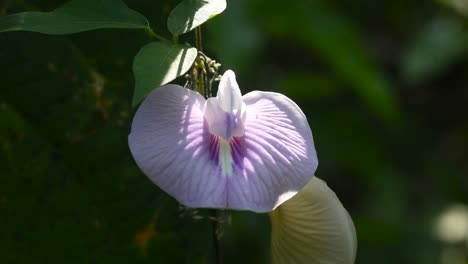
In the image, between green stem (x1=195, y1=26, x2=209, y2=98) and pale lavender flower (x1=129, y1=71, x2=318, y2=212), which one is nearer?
pale lavender flower (x1=129, y1=71, x2=318, y2=212)

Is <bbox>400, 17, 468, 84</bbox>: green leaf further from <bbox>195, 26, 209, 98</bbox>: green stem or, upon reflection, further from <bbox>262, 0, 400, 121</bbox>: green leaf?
<bbox>195, 26, 209, 98</bbox>: green stem

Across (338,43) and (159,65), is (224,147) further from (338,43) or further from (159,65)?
(338,43)

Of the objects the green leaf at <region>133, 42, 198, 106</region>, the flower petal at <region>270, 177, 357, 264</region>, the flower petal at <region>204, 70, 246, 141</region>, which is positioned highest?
the green leaf at <region>133, 42, 198, 106</region>

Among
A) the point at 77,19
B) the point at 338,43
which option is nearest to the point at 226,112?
the point at 77,19

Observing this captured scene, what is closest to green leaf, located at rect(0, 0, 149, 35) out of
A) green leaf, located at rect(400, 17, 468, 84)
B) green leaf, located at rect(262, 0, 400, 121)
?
green leaf, located at rect(262, 0, 400, 121)

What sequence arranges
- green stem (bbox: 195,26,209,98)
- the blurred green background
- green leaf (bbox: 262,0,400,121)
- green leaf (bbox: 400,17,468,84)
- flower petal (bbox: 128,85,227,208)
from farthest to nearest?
green leaf (bbox: 400,17,468,84) → green leaf (bbox: 262,0,400,121) → the blurred green background → green stem (bbox: 195,26,209,98) → flower petal (bbox: 128,85,227,208)

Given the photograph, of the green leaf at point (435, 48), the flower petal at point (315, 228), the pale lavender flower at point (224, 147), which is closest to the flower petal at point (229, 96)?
the pale lavender flower at point (224, 147)
